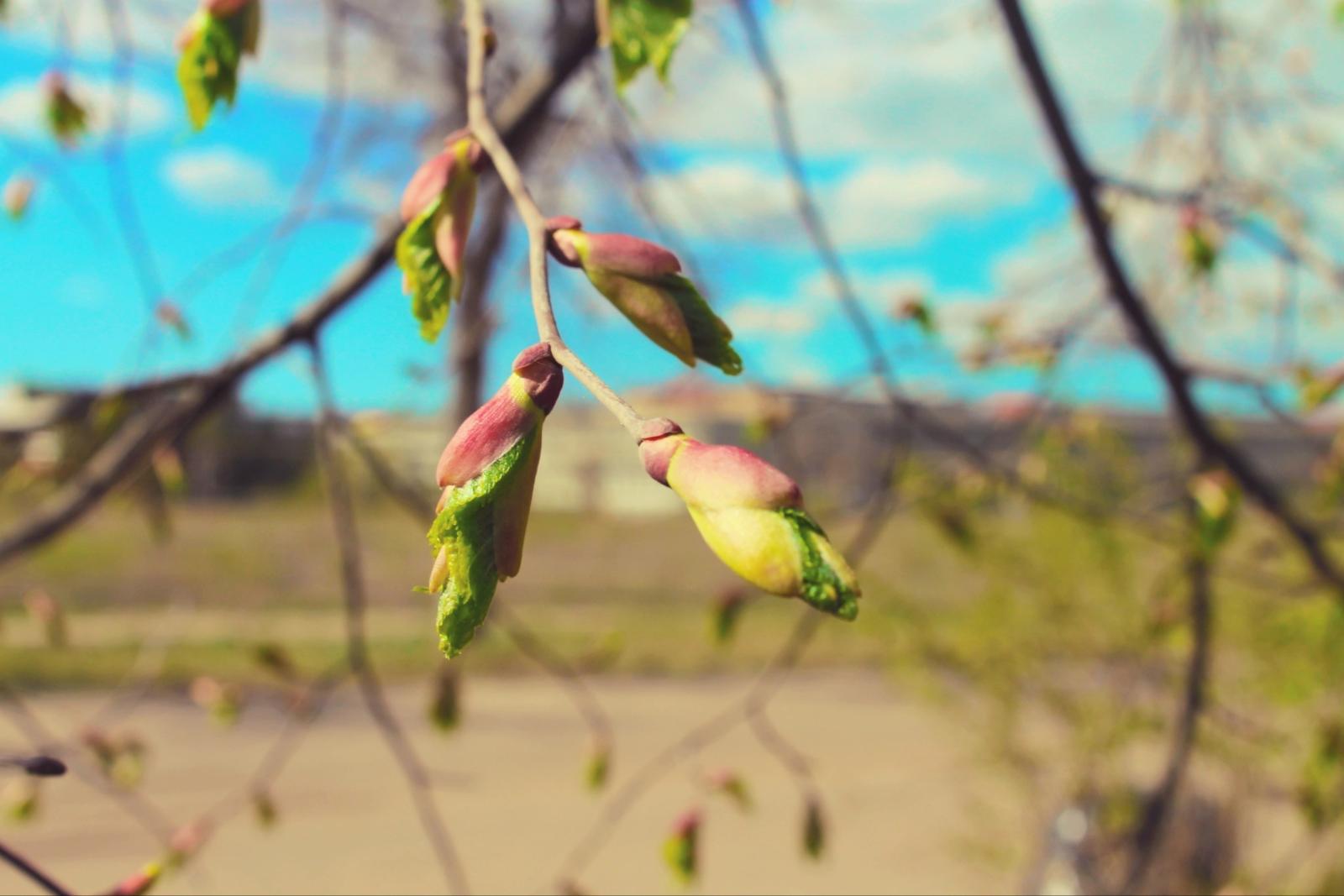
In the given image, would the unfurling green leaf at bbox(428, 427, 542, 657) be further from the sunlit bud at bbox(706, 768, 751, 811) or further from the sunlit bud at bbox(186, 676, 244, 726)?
the sunlit bud at bbox(186, 676, 244, 726)

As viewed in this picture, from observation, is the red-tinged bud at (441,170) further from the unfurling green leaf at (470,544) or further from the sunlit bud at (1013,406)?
the sunlit bud at (1013,406)

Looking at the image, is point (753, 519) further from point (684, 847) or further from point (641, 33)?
point (684, 847)

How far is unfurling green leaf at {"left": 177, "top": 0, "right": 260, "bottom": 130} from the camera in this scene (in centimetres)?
35

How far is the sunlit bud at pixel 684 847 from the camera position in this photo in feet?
2.09

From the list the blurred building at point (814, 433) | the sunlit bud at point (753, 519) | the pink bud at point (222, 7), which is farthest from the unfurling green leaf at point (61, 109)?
the sunlit bud at point (753, 519)

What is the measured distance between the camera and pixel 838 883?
7.86 ft

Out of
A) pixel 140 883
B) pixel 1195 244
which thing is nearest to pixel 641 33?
pixel 140 883

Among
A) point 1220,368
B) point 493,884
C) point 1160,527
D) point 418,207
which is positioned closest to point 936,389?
point 1160,527

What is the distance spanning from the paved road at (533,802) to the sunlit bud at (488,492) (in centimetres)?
137

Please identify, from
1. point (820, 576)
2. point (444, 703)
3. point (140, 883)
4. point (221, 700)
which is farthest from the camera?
point (221, 700)

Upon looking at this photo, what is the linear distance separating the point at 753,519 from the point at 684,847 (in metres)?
0.49

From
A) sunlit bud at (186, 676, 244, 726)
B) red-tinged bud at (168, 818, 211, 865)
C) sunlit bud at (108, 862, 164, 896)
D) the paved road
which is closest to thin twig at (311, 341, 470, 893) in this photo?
red-tinged bud at (168, 818, 211, 865)

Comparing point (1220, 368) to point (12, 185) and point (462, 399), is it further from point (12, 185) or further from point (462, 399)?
point (462, 399)

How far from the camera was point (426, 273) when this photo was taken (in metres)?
0.28
